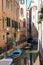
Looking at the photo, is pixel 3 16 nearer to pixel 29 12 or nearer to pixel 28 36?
pixel 28 36

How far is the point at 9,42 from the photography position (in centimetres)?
1623

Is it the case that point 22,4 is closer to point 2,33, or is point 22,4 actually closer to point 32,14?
point 32,14

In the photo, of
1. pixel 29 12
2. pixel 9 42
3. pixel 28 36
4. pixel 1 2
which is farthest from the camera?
pixel 29 12

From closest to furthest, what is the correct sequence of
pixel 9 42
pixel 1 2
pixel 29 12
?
1. pixel 1 2
2. pixel 9 42
3. pixel 29 12

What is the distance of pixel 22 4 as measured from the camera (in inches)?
1233

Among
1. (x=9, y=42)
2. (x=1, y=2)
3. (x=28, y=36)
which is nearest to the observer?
(x=1, y=2)

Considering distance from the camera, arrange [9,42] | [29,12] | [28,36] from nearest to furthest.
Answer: [9,42] < [28,36] < [29,12]

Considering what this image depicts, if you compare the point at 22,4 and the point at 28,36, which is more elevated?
the point at 22,4

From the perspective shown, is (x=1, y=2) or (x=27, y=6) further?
(x=27, y=6)

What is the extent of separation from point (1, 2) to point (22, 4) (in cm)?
1705

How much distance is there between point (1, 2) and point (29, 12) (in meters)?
18.3

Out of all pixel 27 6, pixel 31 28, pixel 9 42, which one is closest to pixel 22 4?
pixel 27 6

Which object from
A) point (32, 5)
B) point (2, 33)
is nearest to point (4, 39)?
point (2, 33)

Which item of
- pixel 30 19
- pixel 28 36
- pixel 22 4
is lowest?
pixel 28 36
